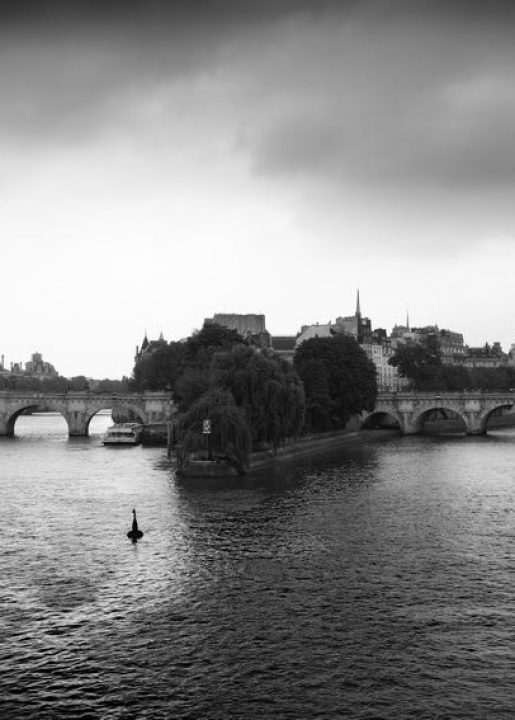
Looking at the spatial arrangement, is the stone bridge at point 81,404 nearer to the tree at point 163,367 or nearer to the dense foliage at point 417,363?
the tree at point 163,367

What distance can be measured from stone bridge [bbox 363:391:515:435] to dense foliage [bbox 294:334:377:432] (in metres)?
13.0

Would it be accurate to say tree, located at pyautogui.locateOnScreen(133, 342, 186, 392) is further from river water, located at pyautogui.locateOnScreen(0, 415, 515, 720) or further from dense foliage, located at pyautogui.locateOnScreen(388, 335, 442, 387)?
river water, located at pyautogui.locateOnScreen(0, 415, 515, 720)

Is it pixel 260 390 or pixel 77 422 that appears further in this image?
pixel 77 422

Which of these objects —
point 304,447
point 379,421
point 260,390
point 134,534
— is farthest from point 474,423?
point 134,534

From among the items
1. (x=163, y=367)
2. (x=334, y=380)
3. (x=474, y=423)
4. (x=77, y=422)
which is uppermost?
(x=163, y=367)

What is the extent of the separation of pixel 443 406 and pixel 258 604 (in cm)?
10427

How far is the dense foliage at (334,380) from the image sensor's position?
10512cm

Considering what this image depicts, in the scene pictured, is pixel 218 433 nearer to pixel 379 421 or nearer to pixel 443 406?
pixel 443 406

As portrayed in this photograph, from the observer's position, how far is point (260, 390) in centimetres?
7600

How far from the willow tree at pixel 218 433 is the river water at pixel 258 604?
24.3 ft

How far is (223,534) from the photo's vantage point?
44.5 m

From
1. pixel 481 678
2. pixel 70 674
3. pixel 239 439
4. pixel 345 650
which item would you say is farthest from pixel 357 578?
pixel 239 439

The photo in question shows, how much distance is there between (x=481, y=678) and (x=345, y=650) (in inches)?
181

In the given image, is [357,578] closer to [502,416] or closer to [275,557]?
[275,557]
